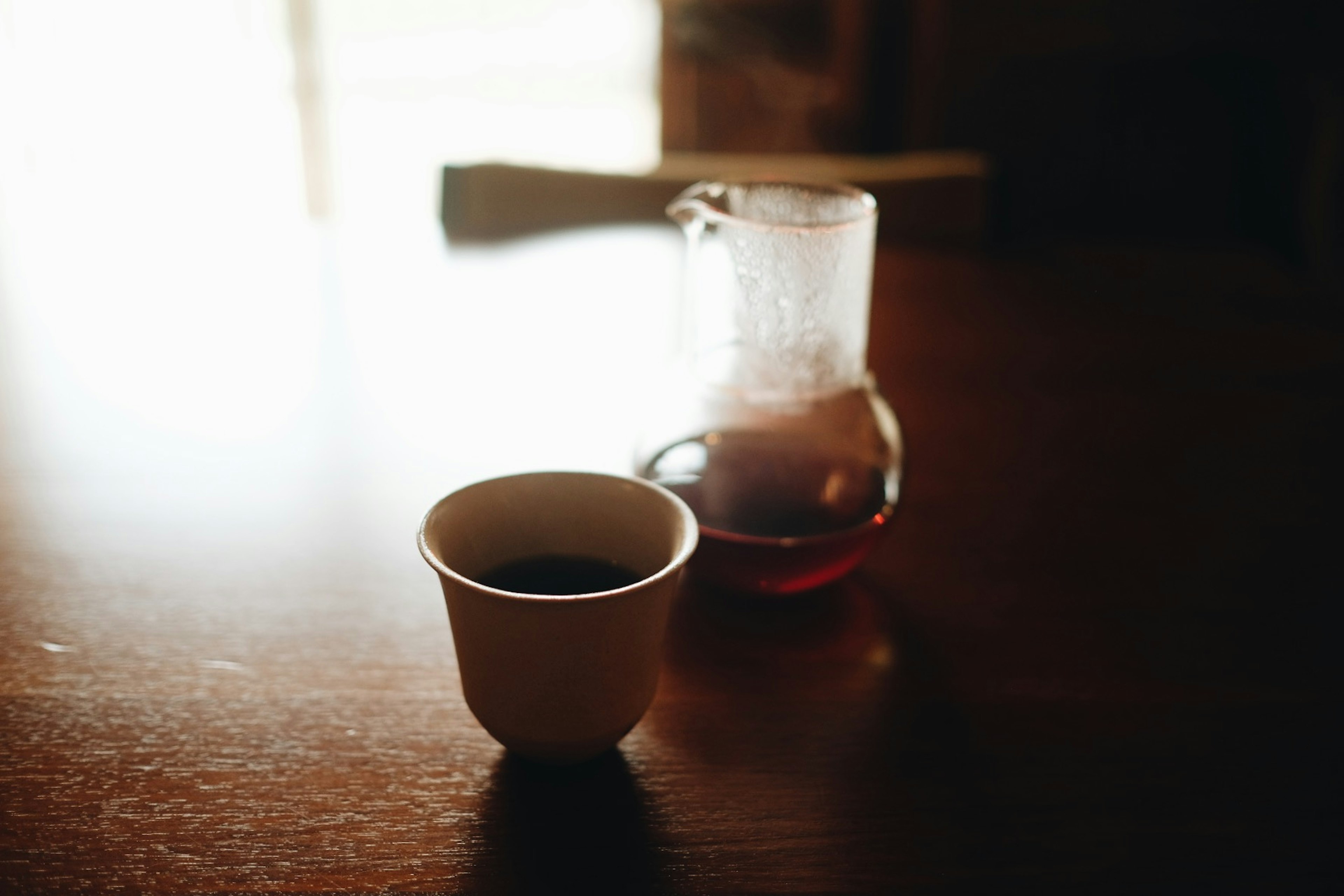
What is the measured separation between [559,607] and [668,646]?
164 millimetres

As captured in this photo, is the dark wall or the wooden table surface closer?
the wooden table surface

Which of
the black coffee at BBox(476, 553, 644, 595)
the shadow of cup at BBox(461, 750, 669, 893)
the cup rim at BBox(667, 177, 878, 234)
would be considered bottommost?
the shadow of cup at BBox(461, 750, 669, 893)

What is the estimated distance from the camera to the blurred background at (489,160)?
0.89 meters

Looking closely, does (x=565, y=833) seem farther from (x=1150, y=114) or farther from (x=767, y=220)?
(x=1150, y=114)

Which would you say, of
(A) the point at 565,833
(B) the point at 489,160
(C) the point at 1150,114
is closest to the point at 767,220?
(A) the point at 565,833

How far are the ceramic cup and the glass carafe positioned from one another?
8cm

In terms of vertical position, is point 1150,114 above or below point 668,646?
above

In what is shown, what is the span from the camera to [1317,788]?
46cm

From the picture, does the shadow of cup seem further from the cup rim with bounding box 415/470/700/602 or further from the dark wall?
the dark wall

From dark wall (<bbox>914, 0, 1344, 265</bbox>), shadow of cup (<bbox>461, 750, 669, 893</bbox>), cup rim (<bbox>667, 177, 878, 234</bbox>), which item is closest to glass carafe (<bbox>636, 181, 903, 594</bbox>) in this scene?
cup rim (<bbox>667, 177, 878, 234</bbox>)

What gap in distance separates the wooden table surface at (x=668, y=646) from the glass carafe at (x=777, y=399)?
53 millimetres

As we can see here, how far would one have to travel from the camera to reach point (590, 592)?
47cm

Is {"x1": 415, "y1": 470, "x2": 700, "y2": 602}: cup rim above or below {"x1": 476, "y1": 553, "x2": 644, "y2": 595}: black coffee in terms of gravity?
above

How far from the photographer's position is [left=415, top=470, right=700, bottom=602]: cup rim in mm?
396
